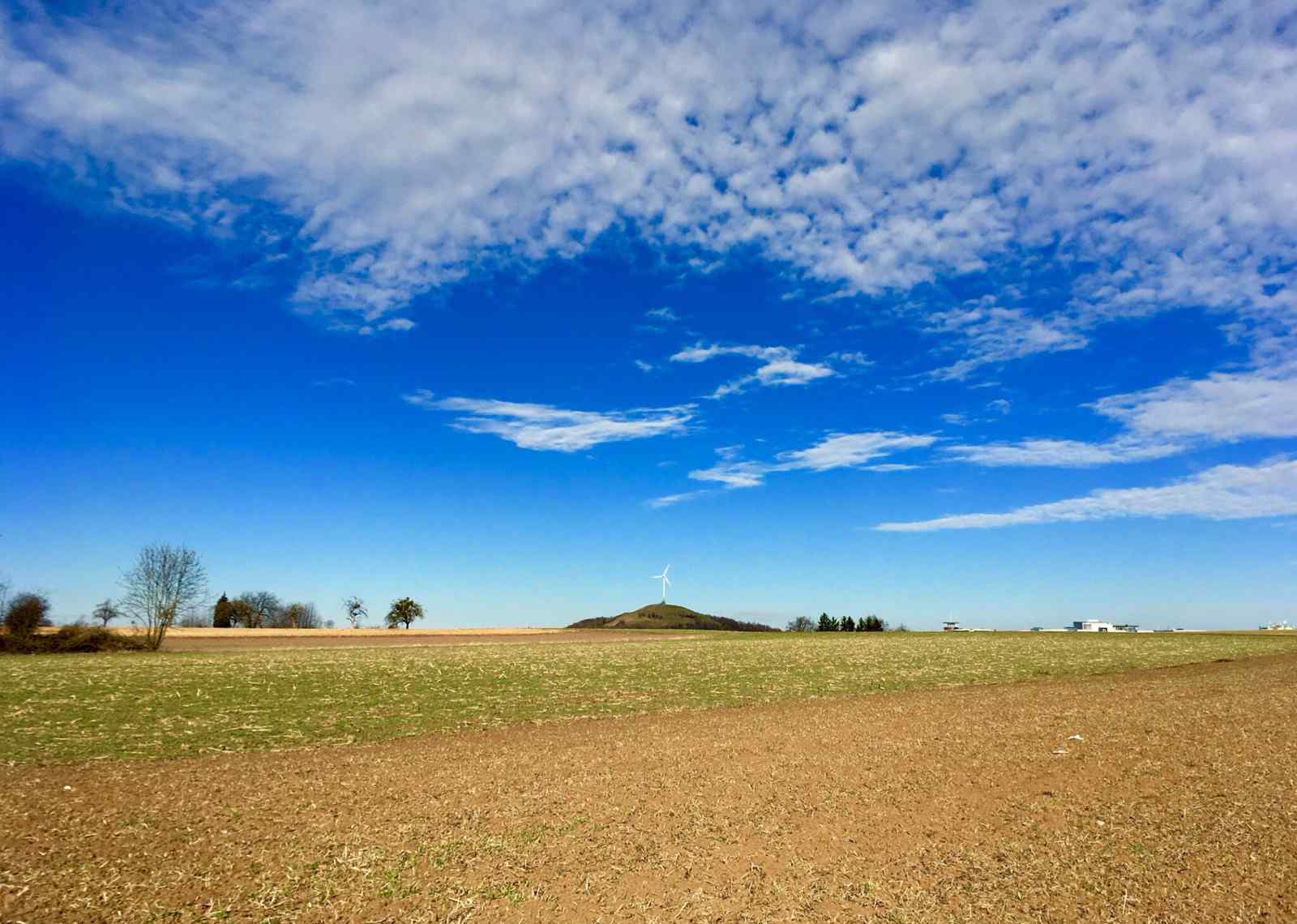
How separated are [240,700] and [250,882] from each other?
54.3 ft

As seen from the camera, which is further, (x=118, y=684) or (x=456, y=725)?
(x=118, y=684)

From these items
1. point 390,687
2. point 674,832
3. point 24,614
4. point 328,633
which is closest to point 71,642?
point 24,614

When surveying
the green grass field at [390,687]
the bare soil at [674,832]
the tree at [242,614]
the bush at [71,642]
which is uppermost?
the tree at [242,614]

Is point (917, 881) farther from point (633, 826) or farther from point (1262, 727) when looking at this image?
point (1262, 727)

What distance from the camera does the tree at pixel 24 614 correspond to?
48.2 metres

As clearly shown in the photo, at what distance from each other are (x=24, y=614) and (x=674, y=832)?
57.4m

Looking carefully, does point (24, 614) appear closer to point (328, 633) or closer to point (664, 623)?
point (328, 633)

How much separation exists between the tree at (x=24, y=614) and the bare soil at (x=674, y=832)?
4693 centimetres

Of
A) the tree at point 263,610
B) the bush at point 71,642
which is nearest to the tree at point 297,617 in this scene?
the tree at point 263,610

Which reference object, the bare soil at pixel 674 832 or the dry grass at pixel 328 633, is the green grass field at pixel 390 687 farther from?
the dry grass at pixel 328 633

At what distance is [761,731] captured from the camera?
61.3 ft

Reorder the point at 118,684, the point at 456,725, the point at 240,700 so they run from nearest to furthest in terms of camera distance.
Answer: the point at 456,725
the point at 240,700
the point at 118,684

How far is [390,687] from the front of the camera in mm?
27812

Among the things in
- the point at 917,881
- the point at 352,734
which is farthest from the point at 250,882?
the point at 352,734
